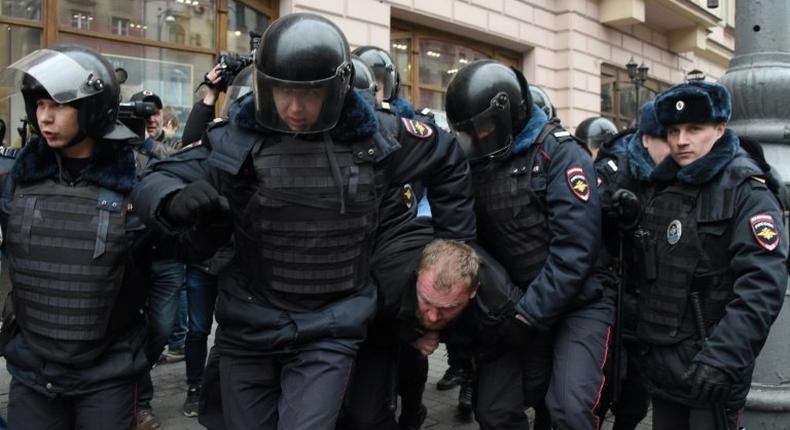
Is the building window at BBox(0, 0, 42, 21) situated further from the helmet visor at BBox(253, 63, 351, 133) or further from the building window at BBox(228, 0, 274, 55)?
the helmet visor at BBox(253, 63, 351, 133)

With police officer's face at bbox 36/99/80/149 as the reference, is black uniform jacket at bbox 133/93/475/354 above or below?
below

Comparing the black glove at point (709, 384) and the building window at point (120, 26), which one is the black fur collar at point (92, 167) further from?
the building window at point (120, 26)

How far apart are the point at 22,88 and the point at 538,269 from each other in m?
2.15

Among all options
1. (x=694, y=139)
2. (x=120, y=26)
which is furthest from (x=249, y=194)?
(x=120, y=26)

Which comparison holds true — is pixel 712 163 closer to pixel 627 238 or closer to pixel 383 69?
pixel 627 238

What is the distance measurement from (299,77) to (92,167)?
2.89 feet

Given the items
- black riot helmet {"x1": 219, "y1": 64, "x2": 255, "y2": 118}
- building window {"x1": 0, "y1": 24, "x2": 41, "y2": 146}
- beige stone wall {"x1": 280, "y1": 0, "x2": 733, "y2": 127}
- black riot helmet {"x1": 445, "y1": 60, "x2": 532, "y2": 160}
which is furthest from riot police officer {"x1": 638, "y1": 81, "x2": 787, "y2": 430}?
beige stone wall {"x1": 280, "y1": 0, "x2": 733, "y2": 127}

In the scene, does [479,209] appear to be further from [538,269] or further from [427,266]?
[427,266]

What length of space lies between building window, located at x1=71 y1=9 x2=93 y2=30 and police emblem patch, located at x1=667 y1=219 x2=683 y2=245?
20.4 feet

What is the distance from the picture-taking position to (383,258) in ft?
9.48

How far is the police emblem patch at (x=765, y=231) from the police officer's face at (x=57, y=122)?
2527mm

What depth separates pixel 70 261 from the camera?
258 cm

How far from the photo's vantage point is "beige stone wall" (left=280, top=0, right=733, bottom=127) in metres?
9.69

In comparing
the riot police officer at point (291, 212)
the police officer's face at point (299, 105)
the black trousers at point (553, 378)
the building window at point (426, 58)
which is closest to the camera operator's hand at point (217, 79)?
the riot police officer at point (291, 212)
